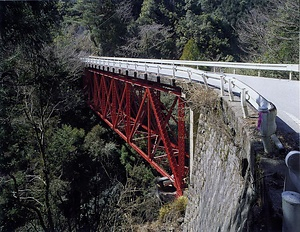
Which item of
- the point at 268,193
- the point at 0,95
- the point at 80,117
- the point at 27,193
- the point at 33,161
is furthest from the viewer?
the point at 80,117

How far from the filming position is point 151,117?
484 inches

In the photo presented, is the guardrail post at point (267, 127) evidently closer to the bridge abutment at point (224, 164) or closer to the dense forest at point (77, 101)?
the bridge abutment at point (224, 164)

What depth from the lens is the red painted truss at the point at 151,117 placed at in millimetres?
7973

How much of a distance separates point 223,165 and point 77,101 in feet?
50.4

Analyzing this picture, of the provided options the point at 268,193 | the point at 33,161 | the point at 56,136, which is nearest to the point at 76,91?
the point at 56,136

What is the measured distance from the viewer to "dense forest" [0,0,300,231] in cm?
621

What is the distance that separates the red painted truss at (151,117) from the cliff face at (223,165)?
3.55ft

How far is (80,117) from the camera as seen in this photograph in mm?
19250

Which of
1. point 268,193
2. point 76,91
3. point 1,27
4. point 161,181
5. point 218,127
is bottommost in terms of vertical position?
point 161,181

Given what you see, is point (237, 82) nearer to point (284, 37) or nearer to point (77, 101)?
point (284, 37)

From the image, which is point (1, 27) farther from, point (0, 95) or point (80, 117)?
point (80, 117)

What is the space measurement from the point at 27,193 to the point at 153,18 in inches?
1018

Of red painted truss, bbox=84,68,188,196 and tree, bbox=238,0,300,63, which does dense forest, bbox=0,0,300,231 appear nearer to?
tree, bbox=238,0,300,63

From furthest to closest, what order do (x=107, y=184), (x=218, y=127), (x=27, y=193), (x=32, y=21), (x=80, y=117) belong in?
(x=80, y=117) → (x=107, y=184) → (x=27, y=193) → (x=218, y=127) → (x=32, y=21)
